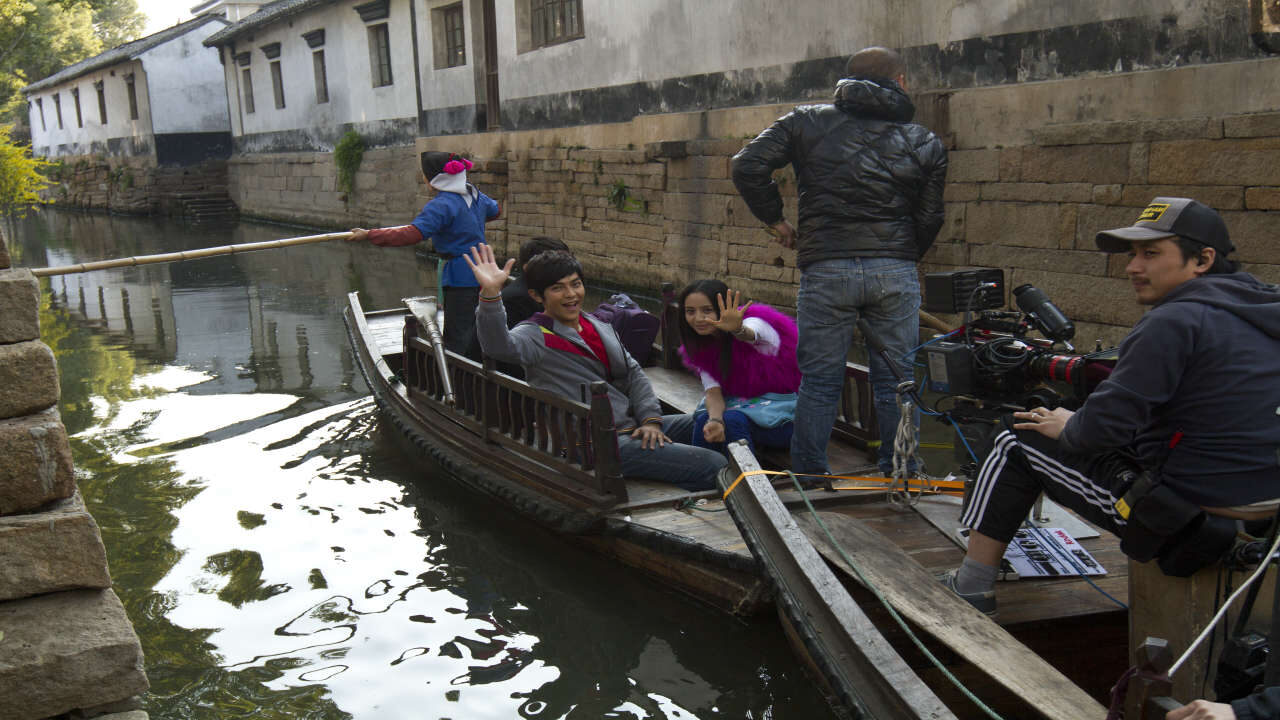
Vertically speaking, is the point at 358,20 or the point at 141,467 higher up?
the point at 358,20

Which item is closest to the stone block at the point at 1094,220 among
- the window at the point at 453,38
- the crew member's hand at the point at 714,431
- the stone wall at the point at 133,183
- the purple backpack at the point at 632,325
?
the purple backpack at the point at 632,325

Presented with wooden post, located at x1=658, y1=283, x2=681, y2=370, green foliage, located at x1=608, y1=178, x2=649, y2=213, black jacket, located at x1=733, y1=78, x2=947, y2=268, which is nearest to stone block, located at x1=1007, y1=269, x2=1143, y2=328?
wooden post, located at x1=658, y1=283, x2=681, y2=370

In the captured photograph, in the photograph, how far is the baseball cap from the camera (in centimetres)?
256

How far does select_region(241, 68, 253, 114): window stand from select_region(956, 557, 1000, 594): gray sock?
95.7ft

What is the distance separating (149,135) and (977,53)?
29863 mm

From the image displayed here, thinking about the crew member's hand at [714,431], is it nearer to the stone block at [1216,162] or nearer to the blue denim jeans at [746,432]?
the blue denim jeans at [746,432]

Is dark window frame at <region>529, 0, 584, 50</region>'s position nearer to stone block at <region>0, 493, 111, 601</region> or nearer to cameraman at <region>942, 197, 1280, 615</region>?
cameraman at <region>942, 197, 1280, 615</region>

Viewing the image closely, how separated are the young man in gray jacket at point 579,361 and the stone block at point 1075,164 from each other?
4.15 m

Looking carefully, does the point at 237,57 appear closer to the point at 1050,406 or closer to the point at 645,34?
the point at 645,34

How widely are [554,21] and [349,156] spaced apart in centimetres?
855

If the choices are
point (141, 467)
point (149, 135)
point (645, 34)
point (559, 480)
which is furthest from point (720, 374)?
point (149, 135)

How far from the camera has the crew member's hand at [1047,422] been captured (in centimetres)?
276

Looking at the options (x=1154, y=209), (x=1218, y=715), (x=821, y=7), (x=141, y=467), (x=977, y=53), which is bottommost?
(x=141, y=467)

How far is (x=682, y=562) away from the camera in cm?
416
